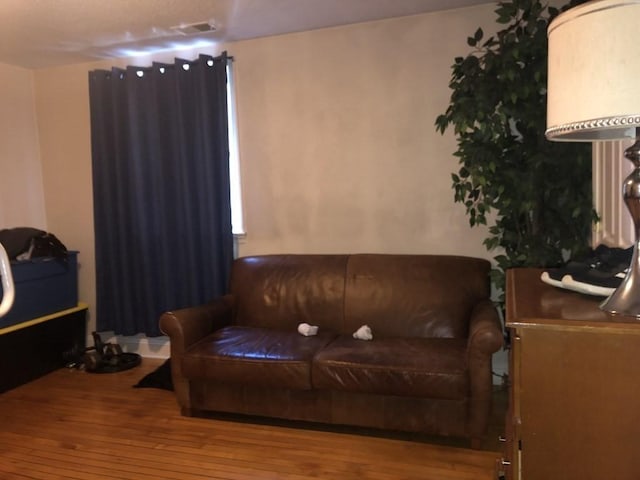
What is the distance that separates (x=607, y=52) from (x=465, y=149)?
1537 millimetres

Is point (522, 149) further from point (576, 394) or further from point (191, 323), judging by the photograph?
point (191, 323)

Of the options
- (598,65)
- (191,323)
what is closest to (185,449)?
(191,323)

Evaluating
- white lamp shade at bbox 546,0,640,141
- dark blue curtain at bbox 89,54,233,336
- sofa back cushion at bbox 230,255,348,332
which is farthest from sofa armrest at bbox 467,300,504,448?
dark blue curtain at bbox 89,54,233,336

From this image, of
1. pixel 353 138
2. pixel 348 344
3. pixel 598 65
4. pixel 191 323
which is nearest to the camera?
pixel 598 65

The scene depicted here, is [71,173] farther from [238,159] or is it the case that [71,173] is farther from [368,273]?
[368,273]

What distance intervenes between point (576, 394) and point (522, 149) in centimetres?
173

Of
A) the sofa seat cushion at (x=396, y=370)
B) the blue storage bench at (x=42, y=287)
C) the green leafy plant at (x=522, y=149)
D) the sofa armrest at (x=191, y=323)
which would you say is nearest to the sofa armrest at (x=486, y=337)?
the sofa seat cushion at (x=396, y=370)

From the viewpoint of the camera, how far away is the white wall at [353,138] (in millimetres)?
3312

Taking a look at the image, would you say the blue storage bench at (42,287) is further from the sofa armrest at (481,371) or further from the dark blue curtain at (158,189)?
the sofa armrest at (481,371)

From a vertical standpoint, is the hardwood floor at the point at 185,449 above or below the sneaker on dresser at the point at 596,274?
below

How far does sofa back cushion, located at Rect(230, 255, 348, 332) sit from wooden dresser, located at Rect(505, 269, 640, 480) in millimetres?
2065

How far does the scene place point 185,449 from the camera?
2598 mm

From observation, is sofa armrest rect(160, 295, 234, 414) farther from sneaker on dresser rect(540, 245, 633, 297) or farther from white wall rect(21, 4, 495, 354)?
sneaker on dresser rect(540, 245, 633, 297)

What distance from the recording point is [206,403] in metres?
2.91
